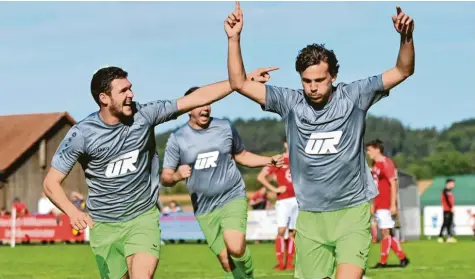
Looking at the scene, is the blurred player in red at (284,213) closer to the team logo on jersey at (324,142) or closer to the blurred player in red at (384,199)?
the blurred player in red at (384,199)

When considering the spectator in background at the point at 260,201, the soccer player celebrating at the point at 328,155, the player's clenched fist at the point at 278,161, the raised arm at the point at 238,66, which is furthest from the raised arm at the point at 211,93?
the spectator in background at the point at 260,201

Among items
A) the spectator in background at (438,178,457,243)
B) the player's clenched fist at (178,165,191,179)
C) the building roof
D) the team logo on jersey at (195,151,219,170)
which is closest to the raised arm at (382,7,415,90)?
the player's clenched fist at (178,165,191,179)

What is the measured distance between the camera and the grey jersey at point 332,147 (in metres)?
10.1

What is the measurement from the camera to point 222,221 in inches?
592

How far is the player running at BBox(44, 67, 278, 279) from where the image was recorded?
1115 cm

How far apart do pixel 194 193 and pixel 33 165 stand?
172 feet

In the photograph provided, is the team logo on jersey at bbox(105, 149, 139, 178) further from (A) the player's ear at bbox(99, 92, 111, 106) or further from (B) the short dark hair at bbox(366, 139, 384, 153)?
(B) the short dark hair at bbox(366, 139, 384, 153)

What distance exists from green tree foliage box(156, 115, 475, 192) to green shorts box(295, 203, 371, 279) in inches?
2787

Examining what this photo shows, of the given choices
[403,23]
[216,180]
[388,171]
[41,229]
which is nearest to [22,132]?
[41,229]

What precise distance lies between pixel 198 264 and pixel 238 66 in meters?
15.3

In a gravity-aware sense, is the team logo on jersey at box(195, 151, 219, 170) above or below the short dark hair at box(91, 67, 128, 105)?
below

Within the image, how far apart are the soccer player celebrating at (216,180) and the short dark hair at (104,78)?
3.64m

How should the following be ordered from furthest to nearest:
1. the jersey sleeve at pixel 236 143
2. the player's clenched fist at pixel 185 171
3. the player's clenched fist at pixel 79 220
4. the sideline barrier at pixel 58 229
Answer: the sideline barrier at pixel 58 229, the jersey sleeve at pixel 236 143, the player's clenched fist at pixel 185 171, the player's clenched fist at pixel 79 220

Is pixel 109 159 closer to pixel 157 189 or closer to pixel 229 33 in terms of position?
pixel 157 189
